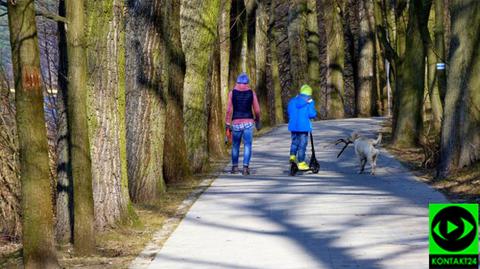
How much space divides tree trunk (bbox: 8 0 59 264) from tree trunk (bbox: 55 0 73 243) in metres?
1.82

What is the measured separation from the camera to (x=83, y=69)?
10.5 m

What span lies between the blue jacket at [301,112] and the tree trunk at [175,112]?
6.62 feet

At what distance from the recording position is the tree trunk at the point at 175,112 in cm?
1738

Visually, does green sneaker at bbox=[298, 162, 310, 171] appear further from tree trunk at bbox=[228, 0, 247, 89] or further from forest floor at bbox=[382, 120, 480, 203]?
tree trunk at bbox=[228, 0, 247, 89]

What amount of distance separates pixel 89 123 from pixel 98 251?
5.25 ft

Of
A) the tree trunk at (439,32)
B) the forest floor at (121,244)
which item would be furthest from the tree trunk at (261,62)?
the forest floor at (121,244)

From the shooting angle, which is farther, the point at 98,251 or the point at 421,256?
the point at 98,251

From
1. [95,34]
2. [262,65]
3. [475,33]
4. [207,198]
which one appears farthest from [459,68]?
[262,65]

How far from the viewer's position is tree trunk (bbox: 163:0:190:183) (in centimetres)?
1738

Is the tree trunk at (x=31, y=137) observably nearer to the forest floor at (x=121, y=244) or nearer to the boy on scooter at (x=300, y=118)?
the forest floor at (x=121, y=244)

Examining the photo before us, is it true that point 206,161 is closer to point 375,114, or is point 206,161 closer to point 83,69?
point 83,69

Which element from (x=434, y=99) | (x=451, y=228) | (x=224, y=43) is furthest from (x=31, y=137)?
(x=434, y=99)

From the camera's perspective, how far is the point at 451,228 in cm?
577

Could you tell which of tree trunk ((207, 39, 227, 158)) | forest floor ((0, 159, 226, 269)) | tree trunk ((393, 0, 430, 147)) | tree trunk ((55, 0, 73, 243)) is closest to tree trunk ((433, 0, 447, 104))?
tree trunk ((393, 0, 430, 147))
